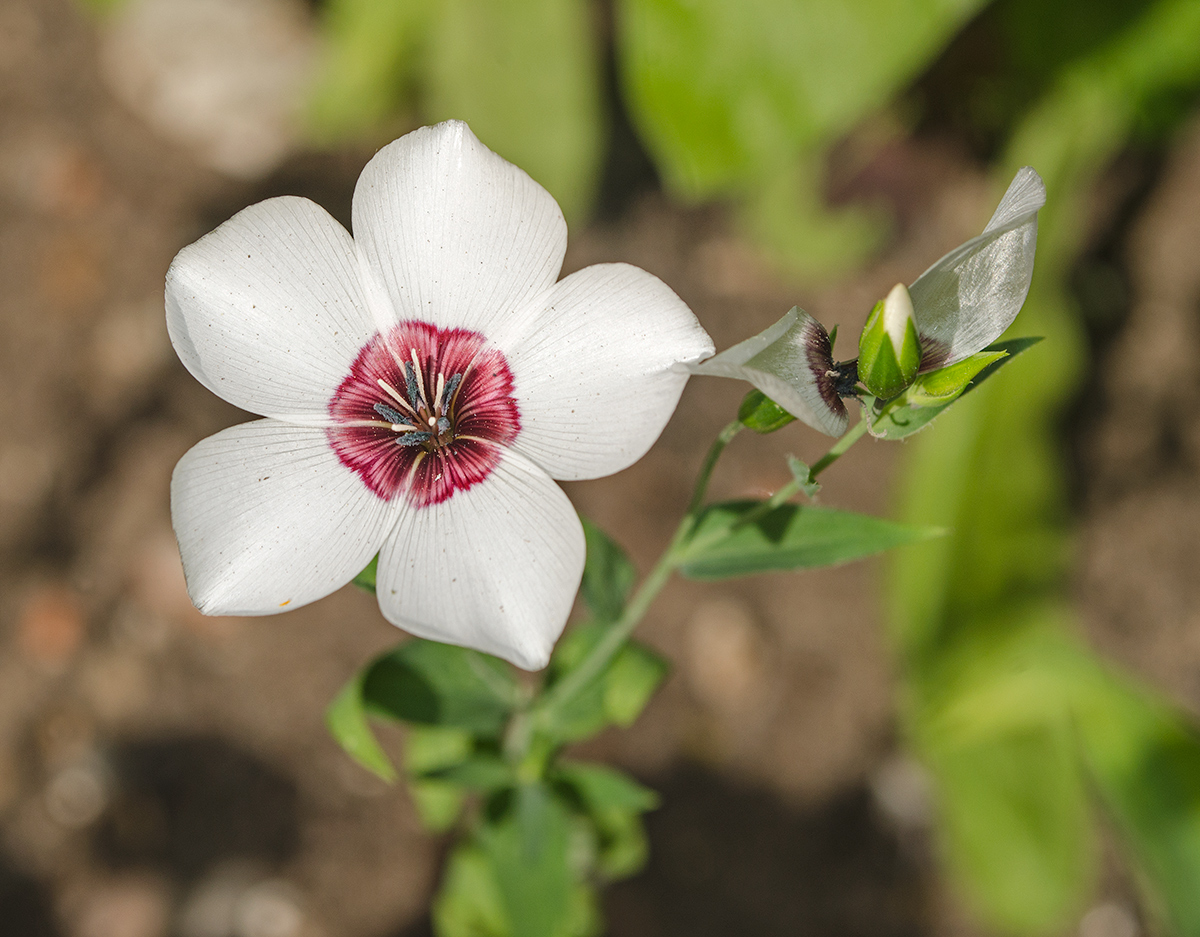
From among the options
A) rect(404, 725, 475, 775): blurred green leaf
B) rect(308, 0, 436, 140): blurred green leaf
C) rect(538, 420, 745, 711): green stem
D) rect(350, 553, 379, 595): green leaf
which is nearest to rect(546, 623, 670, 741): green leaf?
rect(538, 420, 745, 711): green stem

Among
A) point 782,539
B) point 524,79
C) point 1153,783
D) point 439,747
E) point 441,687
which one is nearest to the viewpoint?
point 782,539

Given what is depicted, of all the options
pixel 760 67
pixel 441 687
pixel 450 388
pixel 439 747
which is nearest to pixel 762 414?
pixel 450 388

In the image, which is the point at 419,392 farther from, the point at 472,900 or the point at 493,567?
the point at 472,900

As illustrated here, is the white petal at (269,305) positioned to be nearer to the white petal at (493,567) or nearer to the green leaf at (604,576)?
the white petal at (493,567)

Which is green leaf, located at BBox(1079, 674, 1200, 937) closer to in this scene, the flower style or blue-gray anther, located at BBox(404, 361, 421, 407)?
the flower style

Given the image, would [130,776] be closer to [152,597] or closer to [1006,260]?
[152,597]

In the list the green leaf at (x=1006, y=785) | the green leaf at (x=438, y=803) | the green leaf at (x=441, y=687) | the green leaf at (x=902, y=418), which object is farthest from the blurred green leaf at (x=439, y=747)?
the green leaf at (x=1006, y=785)

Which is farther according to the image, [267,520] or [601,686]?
[601,686]
